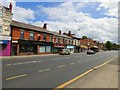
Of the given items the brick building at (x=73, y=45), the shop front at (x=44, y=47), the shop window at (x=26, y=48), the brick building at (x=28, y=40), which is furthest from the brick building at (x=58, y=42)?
the shop window at (x=26, y=48)

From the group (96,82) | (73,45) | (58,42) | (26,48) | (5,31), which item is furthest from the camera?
(73,45)

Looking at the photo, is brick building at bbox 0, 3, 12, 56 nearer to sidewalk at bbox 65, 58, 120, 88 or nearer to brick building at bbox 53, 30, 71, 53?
brick building at bbox 53, 30, 71, 53

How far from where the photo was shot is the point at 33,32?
4444 cm

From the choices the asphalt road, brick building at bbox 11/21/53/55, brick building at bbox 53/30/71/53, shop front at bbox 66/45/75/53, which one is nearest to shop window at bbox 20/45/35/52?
brick building at bbox 11/21/53/55

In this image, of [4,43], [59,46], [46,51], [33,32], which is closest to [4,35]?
[4,43]

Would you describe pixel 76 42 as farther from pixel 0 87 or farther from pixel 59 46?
pixel 0 87

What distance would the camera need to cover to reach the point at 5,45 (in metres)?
35.0

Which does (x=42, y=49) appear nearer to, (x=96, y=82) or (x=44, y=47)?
(x=44, y=47)

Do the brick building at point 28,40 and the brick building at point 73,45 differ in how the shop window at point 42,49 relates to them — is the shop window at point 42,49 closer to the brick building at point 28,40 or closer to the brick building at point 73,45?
the brick building at point 28,40

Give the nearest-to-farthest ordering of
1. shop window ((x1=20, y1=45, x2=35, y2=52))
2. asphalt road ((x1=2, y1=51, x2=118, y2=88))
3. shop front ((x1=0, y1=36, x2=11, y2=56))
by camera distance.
→ asphalt road ((x1=2, y1=51, x2=118, y2=88)), shop front ((x1=0, y1=36, x2=11, y2=56)), shop window ((x1=20, y1=45, x2=35, y2=52))

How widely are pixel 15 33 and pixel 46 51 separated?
46.7ft

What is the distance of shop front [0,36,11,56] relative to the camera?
112 ft

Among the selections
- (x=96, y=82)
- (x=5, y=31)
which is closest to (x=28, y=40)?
(x=5, y=31)

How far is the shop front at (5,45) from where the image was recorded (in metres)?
34.0
